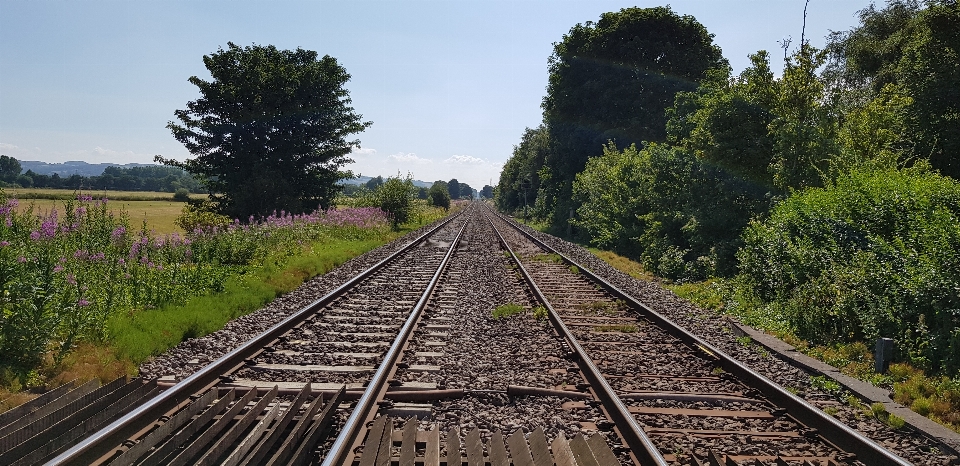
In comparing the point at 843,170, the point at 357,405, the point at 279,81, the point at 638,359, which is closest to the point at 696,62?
the point at 279,81

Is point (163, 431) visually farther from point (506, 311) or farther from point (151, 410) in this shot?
point (506, 311)

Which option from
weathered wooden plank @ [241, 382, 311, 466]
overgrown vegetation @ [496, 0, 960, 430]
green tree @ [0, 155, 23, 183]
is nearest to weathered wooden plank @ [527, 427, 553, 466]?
weathered wooden plank @ [241, 382, 311, 466]

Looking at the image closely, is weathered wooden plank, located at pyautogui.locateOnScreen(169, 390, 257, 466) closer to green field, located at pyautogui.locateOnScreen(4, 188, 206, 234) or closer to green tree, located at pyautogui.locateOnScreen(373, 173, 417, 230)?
green field, located at pyautogui.locateOnScreen(4, 188, 206, 234)

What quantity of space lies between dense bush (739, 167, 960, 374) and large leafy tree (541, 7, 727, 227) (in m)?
28.2

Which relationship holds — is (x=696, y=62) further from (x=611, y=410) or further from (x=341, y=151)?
(x=611, y=410)

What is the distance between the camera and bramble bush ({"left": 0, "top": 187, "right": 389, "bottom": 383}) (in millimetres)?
5988

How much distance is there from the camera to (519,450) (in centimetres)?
404

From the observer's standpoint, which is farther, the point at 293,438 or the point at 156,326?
the point at 156,326

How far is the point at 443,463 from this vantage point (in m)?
3.93

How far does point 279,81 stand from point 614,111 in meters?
23.4

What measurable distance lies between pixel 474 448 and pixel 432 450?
0.96 feet

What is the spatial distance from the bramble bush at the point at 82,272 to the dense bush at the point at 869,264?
9.63 meters

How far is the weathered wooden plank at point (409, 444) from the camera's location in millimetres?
3789

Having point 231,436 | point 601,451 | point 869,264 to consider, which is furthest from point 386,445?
point 869,264
